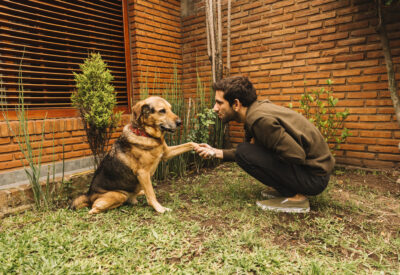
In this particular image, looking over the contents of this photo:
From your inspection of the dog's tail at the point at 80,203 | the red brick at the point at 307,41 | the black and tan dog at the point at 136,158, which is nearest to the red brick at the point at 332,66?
the red brick at the point at 307,41

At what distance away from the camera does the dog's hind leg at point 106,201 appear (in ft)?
9.07

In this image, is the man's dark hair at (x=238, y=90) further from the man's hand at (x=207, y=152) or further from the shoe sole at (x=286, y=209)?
the shoe sole at (x=286, y=209)

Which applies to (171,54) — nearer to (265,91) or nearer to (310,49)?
(265,91)

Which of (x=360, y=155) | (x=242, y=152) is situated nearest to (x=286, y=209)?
(x=242, y=152)

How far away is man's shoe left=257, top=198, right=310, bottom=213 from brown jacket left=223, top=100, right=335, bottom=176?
1.34 ft

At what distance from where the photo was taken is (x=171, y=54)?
20.4 ft

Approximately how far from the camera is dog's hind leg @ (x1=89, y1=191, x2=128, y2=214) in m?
2.76

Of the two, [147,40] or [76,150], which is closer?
[76,150]

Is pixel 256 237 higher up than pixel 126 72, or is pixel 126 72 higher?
pixel 126 72

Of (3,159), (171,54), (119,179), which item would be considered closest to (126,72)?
(171,54)

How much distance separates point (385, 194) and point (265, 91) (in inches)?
113

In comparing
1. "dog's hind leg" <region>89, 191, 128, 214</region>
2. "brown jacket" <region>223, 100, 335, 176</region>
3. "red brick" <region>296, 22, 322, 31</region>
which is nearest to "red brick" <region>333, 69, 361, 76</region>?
"red brick" <region>296, 22, 322, 31</region>

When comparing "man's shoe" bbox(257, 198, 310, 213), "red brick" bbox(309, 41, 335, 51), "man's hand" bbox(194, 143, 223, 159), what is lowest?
"man's shoe" bbox(257, 198, 310, 213)

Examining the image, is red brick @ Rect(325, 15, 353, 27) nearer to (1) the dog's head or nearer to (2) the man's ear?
(2) the man's ear
